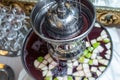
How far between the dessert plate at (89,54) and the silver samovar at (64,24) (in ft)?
0.09

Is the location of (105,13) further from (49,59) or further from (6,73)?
(6,73)

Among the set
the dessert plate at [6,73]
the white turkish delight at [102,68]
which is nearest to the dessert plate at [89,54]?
the white turkish delight at [102,68]

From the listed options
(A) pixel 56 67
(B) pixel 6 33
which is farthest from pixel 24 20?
(A) pixel 56 67

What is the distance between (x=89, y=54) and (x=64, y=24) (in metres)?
0.13

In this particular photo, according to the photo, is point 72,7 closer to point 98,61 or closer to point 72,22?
point 72,22

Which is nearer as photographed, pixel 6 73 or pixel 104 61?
pixel 104 61

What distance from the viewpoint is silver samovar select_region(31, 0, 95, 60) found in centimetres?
59

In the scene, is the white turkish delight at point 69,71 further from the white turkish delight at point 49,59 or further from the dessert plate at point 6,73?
the dessert plate at point 6,73

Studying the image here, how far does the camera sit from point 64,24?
60cm

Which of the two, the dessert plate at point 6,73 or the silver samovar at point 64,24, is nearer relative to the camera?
the silver samovar at point 64,24

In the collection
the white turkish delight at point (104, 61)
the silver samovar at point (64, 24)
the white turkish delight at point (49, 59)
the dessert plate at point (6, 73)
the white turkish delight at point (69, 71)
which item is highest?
the silver samovar at point (64, 24)

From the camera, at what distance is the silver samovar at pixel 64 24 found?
0.59m

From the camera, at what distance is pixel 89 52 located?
0.69m

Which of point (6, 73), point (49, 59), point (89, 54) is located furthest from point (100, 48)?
point (6, 73)
